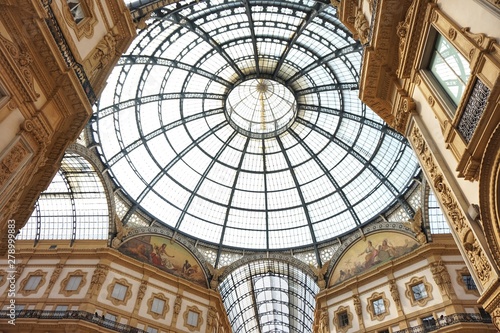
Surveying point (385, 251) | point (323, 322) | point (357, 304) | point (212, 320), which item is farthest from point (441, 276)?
point (212, 320)

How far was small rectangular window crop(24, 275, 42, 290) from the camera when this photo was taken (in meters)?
23.4

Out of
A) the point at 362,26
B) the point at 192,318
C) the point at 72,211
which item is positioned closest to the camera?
the point at 362,26

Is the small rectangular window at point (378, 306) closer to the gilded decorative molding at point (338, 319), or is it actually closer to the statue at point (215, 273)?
the gilded decorative molding at point (338, 319)

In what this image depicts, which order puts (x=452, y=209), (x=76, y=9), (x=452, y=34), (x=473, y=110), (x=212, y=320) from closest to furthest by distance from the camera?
(x=473, y=110) → (x=452, y=34) → (x=452, y=209) → (x=76, y=9) → (x=212, y=320)

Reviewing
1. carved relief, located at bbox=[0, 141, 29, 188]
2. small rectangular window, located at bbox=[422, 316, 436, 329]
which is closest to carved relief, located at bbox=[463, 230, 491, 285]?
carved relief, located at bbox=[0, 141, 29, 188]

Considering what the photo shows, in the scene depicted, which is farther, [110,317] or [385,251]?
[385,251]

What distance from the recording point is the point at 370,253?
27.7 metres

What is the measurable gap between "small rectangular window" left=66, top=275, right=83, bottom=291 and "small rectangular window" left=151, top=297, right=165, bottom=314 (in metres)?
5.38

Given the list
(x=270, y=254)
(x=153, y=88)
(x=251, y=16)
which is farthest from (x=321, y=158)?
(x=153, y=88)

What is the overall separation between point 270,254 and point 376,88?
22934mm

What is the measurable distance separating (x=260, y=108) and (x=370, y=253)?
685 inches

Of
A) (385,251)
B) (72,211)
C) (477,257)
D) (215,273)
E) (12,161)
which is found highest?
(72,211)

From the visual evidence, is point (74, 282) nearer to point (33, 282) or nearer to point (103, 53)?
point (33, 282)

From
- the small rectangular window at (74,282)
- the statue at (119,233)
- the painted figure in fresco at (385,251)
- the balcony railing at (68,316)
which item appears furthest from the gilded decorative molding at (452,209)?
the small rectangular window at (74,282)
